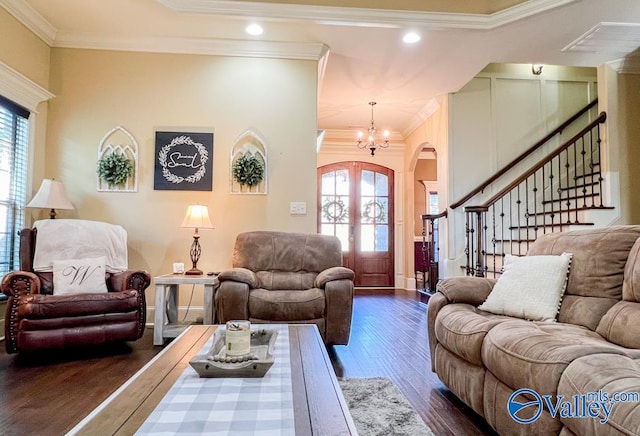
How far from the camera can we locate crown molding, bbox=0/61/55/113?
3289 mm

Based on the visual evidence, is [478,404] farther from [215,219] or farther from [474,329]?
[215,219]

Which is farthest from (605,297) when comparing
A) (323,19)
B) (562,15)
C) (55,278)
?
(55,278)

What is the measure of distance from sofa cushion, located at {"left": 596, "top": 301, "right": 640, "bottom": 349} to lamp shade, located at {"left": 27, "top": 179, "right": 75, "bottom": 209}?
13.7 feet

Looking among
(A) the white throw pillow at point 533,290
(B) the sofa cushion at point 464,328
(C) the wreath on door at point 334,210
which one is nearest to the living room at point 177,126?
(B) the sofa cushion at point 464,328

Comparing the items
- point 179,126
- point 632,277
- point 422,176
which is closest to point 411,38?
point 179,126

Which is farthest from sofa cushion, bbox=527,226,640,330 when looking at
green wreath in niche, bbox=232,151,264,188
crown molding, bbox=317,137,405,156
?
crown molding, bbox=317,137,405,156

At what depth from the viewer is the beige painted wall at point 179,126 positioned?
3943 millimetres

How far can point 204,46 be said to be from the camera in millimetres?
4039

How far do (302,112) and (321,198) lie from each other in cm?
330

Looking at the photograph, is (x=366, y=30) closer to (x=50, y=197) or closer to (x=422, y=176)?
(x=50, y=197)

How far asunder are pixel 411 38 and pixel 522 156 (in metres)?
2.43

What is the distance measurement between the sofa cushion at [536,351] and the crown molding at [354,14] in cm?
289

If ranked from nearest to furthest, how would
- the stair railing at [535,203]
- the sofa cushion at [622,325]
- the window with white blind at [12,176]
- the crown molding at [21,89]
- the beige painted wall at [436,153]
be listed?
the sofa cushion at [622,325] → the crown molding at [21,89] → the window with white blind at [12,176] → the stair railing at [535,203] → the beige painted wall at [436,153]

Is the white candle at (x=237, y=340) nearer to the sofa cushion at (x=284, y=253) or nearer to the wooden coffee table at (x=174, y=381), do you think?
the wooden coffee table at (x=174, y=381)
